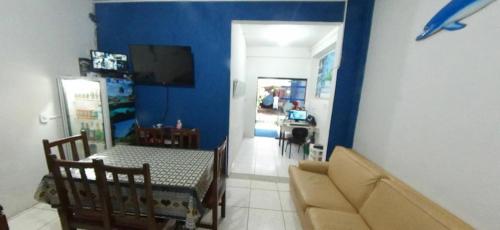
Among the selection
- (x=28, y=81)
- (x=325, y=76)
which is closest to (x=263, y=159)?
(x=325, y=76)

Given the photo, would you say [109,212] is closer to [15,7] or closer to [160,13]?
[15,7]

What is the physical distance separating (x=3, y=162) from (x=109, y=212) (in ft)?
5.44

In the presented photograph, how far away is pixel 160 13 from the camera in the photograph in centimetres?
274

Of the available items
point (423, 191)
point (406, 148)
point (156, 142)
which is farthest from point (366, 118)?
point (156, 142)

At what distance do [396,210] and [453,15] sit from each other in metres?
1.42

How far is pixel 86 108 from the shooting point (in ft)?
8.25

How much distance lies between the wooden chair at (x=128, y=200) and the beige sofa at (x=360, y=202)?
1259 mm

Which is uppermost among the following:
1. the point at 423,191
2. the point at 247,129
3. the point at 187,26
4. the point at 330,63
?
the point at 187,26

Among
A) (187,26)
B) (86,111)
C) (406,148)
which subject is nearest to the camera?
(406,148)

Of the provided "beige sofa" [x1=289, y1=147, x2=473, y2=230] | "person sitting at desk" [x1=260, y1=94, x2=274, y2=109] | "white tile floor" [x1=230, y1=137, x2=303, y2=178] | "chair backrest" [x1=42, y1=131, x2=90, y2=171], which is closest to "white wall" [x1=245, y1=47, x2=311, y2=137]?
"white tile floor" [x1=230, y1=137, x2=303, y2=178]

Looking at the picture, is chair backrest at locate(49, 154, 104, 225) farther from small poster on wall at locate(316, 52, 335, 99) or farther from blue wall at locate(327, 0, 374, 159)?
small poster on wall at locate(316, 52, 335, 99)

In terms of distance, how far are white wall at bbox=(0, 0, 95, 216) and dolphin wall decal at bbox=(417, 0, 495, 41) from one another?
3.91m

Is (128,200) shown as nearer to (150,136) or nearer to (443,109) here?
(150,136)

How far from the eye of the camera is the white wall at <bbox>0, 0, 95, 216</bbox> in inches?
73.9
